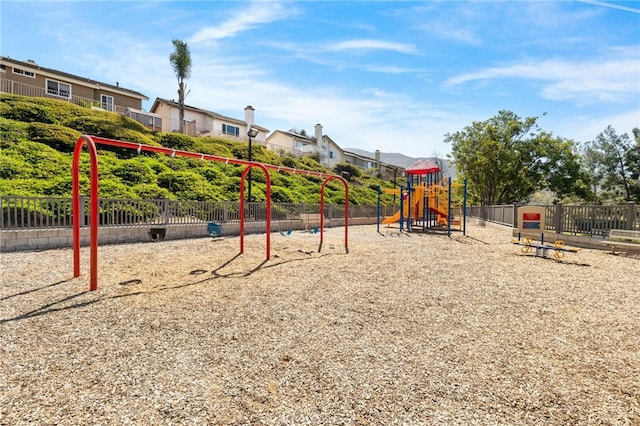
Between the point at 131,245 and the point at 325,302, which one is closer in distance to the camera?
the point at 325,302

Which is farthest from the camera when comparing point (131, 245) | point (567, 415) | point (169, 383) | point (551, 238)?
point (551, 238)

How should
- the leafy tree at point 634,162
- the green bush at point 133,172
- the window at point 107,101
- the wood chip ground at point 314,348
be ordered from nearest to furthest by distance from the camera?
the wood chip ground at point 314,348, the green bush at point 133,172, the window at point 107,101, the leafy tree at point 634,162

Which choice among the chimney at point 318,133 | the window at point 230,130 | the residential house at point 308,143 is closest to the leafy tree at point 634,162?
the residential house at point 308,143

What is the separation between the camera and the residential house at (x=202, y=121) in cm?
3388

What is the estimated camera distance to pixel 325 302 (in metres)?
5.07

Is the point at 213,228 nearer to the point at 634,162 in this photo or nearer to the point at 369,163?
the point at 369,163

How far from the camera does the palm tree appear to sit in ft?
107

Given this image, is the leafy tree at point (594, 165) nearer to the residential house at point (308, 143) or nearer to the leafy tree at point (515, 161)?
the leafy tree at point (515, 161)

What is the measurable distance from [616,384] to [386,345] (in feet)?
6.55

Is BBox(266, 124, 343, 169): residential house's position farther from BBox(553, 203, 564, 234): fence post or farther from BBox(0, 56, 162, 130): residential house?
BBox(553, 203, 564, 234): fence post

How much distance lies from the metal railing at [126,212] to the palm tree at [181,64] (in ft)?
74.0

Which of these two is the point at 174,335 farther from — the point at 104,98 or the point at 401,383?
the point at 104,98

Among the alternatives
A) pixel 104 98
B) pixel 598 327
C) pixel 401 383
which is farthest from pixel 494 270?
pixel 104 98

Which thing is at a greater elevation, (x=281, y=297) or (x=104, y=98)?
(x=104, y=98)
